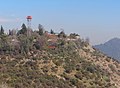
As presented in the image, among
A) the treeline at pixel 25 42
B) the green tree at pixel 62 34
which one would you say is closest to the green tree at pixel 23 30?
the treeline at pixel 25 42

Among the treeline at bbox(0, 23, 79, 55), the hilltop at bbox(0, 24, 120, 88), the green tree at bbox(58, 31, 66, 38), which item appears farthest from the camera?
the green tree at bbox(58, 31, 66, 38)

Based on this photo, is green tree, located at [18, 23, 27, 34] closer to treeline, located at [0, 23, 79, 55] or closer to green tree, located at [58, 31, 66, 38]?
treeline, located at [0, 23, 79, 55]

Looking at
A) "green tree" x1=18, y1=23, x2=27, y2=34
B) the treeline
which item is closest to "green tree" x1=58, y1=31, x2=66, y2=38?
the treeline

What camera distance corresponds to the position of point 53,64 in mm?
81250

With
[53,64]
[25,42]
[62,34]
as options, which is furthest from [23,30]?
[53,64]

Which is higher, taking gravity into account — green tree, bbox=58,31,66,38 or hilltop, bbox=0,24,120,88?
green tree, bbox=58,31,66,38

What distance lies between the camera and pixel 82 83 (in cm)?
7556

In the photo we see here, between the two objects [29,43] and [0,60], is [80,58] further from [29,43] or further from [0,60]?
[0,60]

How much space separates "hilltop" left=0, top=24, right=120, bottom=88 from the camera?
7225 centimetres

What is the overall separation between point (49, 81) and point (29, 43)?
760 inches

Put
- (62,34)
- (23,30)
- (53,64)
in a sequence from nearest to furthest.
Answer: (53,64)
(23,30)
(62,34)

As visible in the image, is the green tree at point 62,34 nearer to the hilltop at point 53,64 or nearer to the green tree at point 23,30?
the hilltop at point 53,64

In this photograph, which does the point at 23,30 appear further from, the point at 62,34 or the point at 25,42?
the point at 25,42

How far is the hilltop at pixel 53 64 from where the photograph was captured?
7225 centimetres
